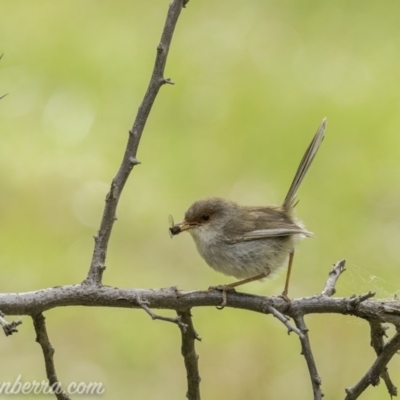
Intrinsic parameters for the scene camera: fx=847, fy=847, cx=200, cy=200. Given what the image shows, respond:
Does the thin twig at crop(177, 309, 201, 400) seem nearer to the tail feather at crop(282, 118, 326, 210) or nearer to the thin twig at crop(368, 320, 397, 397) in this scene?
the thin twig at crop(368, 320, 397, 397)

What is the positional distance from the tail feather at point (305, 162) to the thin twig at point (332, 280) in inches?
24.3

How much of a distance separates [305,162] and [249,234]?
46 cm

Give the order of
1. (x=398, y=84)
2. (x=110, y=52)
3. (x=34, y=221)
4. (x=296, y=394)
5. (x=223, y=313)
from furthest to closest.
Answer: (x=110, y=52) < (x=398, y=84) < (x=34, y=221) < (x=223, y=313) < (x=296, y=394)

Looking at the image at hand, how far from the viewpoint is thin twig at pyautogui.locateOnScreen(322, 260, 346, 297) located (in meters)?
3.41

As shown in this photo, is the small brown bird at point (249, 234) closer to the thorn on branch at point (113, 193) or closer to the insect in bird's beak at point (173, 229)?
the insect in bird's beak at point (173, 229)

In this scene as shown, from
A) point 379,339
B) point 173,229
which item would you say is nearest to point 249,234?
point 173,229

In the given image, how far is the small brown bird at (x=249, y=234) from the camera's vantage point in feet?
13.5

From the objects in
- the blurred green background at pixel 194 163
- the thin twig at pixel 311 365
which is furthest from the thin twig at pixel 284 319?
the blurred green background at pixel 194 163

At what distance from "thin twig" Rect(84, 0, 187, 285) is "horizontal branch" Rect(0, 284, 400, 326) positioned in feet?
0.24

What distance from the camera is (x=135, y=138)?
3.07m

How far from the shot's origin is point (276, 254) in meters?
4.14

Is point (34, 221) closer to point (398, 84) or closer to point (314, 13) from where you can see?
point (398, 84)

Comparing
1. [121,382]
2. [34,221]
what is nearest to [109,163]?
[34,221]

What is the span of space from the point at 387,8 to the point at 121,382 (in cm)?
787
